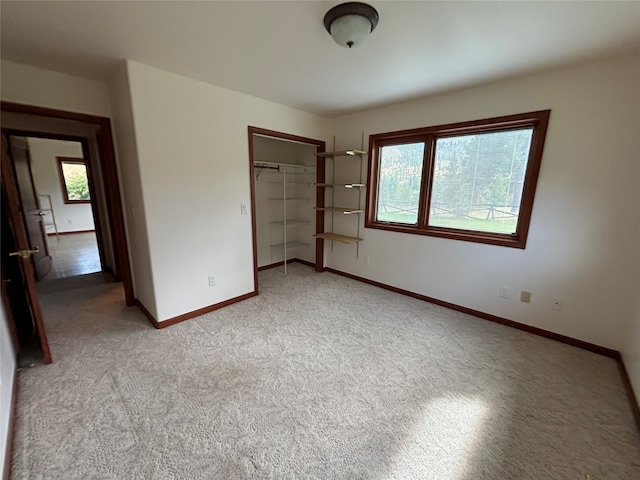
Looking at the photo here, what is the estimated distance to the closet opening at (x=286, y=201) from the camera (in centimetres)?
424

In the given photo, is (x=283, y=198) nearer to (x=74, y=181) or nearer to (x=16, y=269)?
(x=16, y=269)

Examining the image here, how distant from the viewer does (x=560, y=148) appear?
2.26 meters

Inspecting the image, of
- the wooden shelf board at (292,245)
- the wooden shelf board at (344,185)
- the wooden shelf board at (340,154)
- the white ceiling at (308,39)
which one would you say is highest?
the white ceiling at (308,39)

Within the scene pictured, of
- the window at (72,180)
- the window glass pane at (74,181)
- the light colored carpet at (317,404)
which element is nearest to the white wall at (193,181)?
the light colored carpet at (317,404)

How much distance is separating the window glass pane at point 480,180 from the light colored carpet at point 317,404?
1.16m

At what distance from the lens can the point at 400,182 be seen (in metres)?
3.44

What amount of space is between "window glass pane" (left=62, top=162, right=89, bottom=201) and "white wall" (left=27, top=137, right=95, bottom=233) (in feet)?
0.55

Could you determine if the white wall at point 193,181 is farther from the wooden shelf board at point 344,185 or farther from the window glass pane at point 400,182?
the window glass pane at point 400,182

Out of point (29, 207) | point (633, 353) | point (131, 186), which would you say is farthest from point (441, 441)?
point (29, 207)

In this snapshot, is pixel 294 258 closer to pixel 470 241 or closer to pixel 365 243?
pixel 365 243

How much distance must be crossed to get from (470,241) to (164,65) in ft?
11.2

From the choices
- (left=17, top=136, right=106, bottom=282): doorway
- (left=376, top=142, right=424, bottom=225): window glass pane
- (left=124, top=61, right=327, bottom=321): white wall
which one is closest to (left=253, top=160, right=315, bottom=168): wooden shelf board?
(left=124, top=61, right=327, bottom=321): white wall

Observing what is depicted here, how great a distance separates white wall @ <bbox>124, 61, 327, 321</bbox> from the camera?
2.30 metres

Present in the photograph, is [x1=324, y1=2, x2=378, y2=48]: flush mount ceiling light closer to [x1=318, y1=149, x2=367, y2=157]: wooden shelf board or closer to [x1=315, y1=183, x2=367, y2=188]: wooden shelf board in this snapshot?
[x1=318, y1=149, x2=367, y2=157]: wooden shelf board
